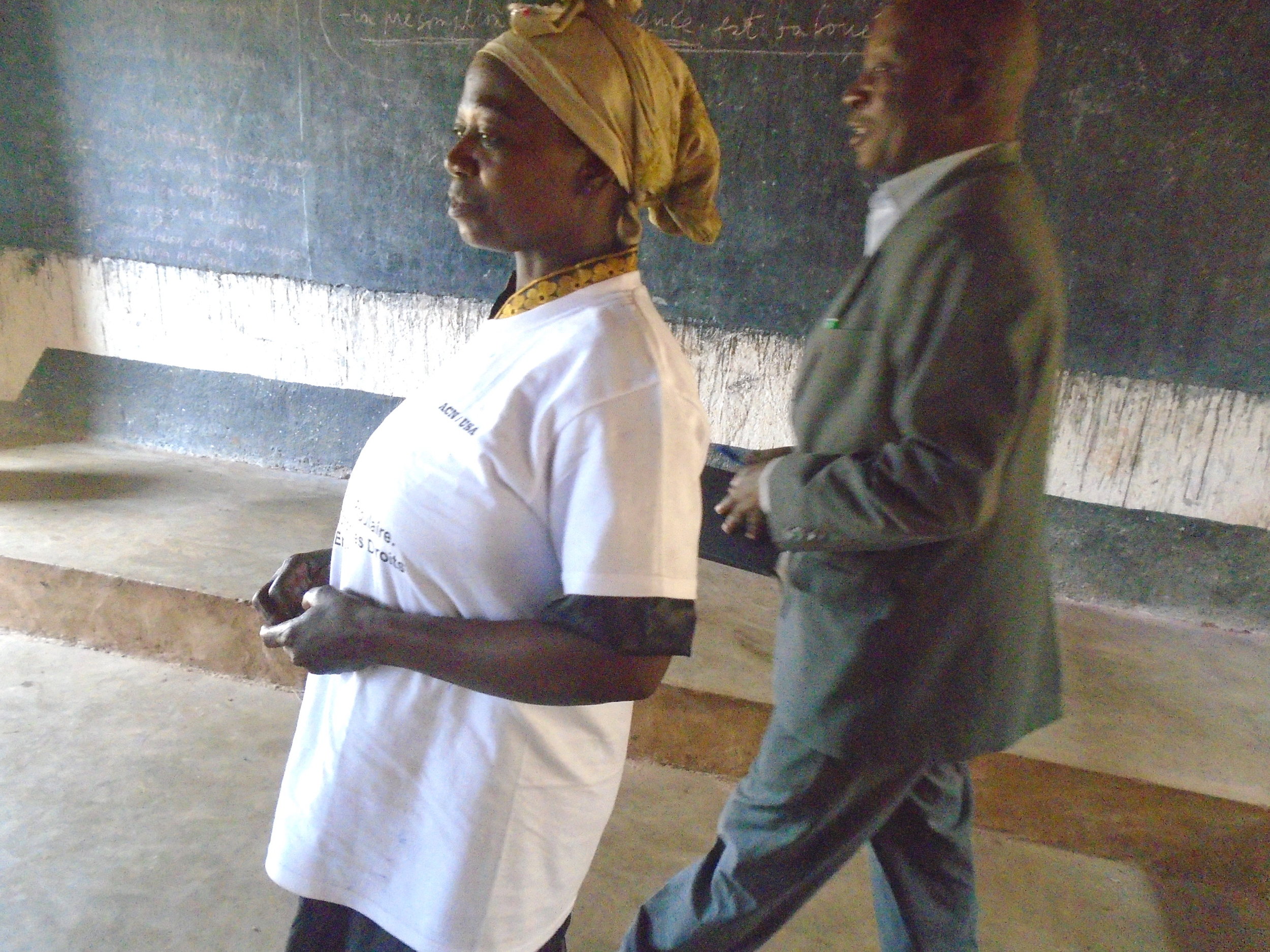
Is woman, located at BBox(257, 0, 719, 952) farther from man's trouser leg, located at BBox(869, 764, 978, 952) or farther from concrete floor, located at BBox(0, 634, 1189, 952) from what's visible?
concrete floor, located at BBox(0, 634, 1189, 952)

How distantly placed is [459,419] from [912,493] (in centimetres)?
59

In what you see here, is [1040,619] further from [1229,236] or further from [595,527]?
[1229,236]

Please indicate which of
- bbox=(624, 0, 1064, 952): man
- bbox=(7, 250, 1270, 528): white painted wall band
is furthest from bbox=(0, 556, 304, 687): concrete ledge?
bbox=(624, 0, 1064, 952): man

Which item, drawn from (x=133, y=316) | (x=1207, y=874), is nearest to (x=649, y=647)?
(x=1207, y=874)

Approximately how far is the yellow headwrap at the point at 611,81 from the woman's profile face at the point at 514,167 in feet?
0.07

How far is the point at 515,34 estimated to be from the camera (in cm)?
92

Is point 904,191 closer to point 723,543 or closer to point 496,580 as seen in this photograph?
point 723,543

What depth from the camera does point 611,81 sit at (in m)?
0.92

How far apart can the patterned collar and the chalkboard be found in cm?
251

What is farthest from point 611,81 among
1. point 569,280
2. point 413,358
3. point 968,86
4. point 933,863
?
point 413,358

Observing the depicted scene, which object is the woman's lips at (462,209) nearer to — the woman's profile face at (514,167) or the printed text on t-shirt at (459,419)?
the woman's profile face at (514,167)

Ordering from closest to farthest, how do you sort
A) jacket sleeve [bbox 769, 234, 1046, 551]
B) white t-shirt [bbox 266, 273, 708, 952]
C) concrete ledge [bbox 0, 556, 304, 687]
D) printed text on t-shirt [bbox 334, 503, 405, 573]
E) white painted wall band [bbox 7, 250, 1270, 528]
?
1. white t-shirt [bbox 266, 273, 708, 952]
2. printed text on t-shirt [bbox 334, 503, 405, 573]
3. jacket sleeve [bbox 769, 234, 1046, 551]
4. concrete ledge [bbox 0, 556, 304, 687]
5. white painted wall band [bbox 7, 250, 1270, 528]

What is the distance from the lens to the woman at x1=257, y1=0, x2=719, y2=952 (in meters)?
0.84

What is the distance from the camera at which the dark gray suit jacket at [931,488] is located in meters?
1.15
